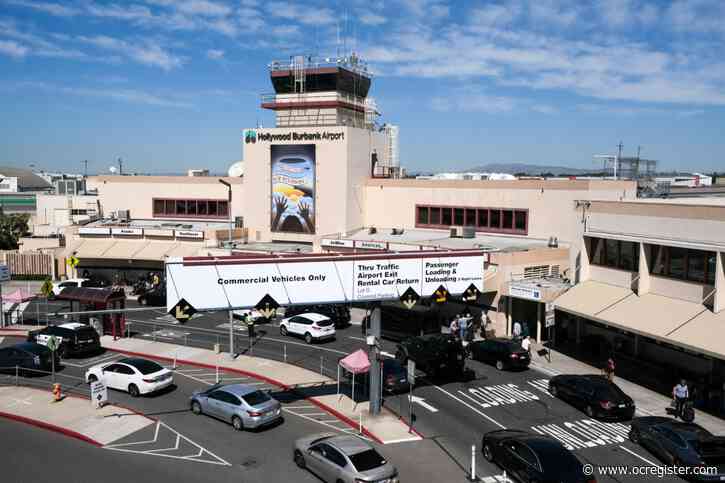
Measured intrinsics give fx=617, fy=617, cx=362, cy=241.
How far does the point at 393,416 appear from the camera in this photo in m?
24.1

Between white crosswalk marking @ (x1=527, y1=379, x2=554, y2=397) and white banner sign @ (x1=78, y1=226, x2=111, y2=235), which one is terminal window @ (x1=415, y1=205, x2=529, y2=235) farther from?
white banner sign @ (x1=78, y1=226, x2=111, y2=235)

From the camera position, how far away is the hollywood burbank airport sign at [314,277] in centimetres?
2175

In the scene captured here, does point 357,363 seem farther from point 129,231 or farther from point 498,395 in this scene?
point 129,231

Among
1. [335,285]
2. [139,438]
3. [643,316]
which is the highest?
[335,285]

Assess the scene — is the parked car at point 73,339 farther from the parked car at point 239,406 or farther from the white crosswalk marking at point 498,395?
the white crosswalk marking at point 498,395

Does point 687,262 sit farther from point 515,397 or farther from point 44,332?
point 44,332

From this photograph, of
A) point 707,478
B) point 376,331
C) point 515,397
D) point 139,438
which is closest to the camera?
point 707,478

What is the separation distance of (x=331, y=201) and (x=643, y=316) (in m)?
26.9

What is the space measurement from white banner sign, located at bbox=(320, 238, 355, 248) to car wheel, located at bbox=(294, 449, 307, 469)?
26.0m

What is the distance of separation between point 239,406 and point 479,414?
9433mm

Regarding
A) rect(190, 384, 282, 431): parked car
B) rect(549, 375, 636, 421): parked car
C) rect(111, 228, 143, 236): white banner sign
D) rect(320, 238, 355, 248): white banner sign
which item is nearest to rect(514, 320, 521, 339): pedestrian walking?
rect(549, 375, 636, 421): parked car

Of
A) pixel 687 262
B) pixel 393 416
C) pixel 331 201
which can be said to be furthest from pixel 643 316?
pixel 331 201

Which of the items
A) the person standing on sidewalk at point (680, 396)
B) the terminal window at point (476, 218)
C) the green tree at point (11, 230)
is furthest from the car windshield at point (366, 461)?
the green tree at point (11, 230)

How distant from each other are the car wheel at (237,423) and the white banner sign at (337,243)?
23095 millimetres
